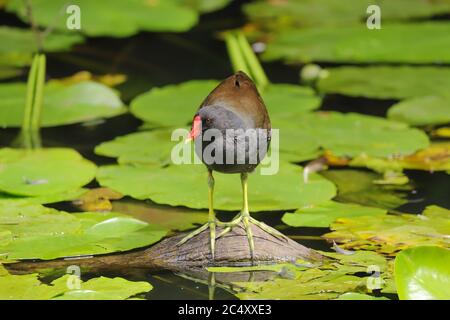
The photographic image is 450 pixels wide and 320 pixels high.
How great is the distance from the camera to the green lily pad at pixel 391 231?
3.64 metres

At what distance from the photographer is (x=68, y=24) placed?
652 centimetres

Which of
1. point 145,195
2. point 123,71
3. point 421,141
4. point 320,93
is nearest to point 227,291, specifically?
point 145,195

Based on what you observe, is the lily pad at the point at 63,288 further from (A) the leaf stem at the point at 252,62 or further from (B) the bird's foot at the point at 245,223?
(A) the leaf stem at the point at 252,62

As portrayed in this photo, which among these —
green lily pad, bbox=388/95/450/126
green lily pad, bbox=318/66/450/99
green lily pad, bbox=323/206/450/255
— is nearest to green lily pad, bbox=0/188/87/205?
green lily pad, bbox=323/206/450/255

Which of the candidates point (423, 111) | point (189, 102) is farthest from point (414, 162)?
point (189, 102)

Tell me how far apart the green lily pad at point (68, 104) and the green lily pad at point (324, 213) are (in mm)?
1565

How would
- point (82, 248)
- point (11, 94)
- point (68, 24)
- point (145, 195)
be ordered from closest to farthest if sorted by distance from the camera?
1. point (82, 248)
2. point (145, 195)
3. point (11, 94)
4. point (68, 24)

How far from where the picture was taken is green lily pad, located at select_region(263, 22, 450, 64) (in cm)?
594

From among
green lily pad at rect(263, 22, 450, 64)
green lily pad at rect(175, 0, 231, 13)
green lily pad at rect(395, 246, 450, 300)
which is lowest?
green lily pad at rect(395, 246, 450, 300)

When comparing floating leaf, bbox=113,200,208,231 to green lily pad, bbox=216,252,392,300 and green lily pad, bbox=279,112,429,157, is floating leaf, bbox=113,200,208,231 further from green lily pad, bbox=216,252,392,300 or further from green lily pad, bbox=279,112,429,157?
green lily pad, bbox=279,112,429,157

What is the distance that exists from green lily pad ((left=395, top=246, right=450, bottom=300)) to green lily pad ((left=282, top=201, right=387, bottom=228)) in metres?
0.86

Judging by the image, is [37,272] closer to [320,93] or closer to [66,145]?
[66,145]

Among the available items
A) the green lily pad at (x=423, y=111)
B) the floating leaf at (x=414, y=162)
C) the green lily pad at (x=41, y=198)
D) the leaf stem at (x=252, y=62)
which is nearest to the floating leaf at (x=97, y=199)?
the green lily pad at (x=41, y=198)

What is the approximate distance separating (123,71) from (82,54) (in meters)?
0.45
